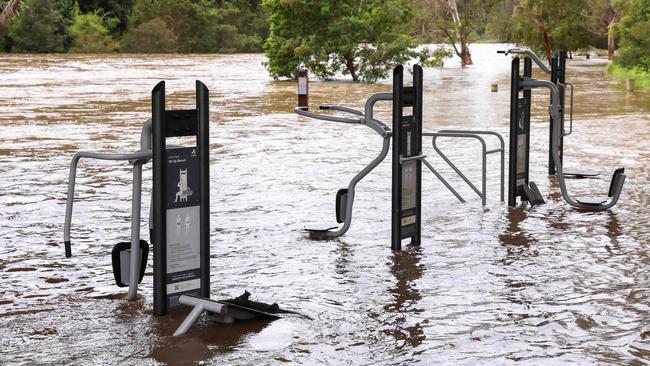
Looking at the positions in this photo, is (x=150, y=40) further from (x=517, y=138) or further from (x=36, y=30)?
(x=517, y=138)

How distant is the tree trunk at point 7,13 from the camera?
72.2 metres

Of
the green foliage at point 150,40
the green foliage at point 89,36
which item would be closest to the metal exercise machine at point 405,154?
the green foliage at point 89,36

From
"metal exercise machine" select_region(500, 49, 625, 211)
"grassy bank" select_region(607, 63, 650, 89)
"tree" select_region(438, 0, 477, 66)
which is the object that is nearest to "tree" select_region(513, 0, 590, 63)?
"tree" select_region(438, 0, 477, 66)

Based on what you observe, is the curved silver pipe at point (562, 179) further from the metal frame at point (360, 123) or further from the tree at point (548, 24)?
the tree at point (548, 24)

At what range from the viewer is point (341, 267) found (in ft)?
25.8

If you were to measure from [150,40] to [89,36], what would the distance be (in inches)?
166

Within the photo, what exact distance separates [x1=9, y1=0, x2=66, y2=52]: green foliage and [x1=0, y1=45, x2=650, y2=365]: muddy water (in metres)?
58.5

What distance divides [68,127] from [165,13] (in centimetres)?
6509

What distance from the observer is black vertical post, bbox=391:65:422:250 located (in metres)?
8.17

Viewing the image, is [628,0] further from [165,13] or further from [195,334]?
[165,13]

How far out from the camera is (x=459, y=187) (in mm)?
11797

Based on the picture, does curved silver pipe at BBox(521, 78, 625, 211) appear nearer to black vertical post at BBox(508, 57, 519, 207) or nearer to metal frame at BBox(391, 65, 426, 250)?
black vertical post at BBox(508, 57, 519, 207)

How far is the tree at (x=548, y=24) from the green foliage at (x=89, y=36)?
1450 inches

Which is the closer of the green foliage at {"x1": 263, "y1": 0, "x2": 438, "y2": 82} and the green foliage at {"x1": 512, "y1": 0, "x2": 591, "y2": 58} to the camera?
the green foliage at {"x1": 263, "y1": 0, "x2": 438, "y2": 82}
